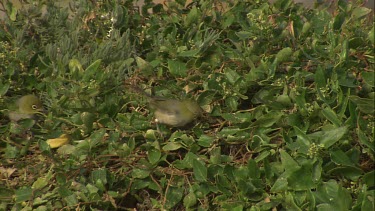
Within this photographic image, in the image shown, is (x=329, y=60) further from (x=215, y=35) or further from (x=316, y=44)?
(x=215, y=35)

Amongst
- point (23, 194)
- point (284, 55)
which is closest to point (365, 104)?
point (284, 55)

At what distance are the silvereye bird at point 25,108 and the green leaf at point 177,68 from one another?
0.52 metres

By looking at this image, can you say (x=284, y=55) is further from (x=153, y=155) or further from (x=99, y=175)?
(x=99, y=175)

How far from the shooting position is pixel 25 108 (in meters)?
2.30

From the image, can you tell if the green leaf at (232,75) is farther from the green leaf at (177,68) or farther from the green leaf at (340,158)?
→ the green leaf at (340,158)

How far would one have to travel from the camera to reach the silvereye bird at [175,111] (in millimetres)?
2010

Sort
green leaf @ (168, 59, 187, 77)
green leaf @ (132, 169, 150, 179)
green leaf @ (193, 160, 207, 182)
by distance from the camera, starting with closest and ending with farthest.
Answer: green leaf @ (193, 160, 207, 182) → green leaf @ (132, 169, 150, 179) → green leaf @ (168, 59, 187, 77)

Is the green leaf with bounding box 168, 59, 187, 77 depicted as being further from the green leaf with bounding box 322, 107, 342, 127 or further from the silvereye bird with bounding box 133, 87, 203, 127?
the green leaf with bounding box 322, 107, 342, 127

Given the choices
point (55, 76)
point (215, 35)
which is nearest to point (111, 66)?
point (55, 76)

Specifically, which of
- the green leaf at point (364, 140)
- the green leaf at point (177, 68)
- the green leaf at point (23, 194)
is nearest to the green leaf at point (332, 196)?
the green leaf at point (364, 140)

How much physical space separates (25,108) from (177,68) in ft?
1.94

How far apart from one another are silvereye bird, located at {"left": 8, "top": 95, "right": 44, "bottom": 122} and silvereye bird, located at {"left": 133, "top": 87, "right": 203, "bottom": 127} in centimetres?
52

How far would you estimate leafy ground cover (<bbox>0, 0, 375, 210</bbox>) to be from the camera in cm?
166

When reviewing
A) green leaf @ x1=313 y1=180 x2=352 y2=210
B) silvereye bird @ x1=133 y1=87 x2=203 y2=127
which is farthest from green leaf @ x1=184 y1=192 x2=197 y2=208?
green leaf @ x1=313 y1=180 x2=352 y2=210
